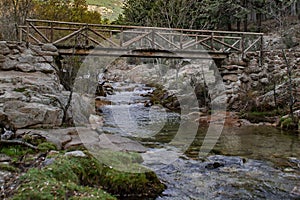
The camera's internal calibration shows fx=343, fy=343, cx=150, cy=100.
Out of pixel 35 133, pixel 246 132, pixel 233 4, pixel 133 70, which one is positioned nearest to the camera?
pixel 35 133

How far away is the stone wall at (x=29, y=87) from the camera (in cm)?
807

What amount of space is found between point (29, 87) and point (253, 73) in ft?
36.3

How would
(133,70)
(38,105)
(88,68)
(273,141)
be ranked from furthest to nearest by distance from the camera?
(133,70) → (88,68) → (273,141) → (38,105)

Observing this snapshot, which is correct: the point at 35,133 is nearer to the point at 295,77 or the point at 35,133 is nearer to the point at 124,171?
the point at 124,171

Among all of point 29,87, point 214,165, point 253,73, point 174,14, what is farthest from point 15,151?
point 174,14

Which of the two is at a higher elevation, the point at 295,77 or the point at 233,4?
the point at 233,4

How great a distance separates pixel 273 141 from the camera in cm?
1002

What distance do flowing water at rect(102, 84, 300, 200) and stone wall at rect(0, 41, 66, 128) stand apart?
8.58 ft

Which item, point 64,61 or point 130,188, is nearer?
point 130,188

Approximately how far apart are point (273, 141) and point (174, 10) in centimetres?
1603

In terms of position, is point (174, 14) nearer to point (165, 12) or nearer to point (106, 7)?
point (165, 12)

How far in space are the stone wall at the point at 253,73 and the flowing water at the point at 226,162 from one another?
3660mm

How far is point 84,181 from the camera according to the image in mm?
5219

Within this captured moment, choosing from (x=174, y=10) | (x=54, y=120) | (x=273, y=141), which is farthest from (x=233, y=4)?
(x=54, y=120)
